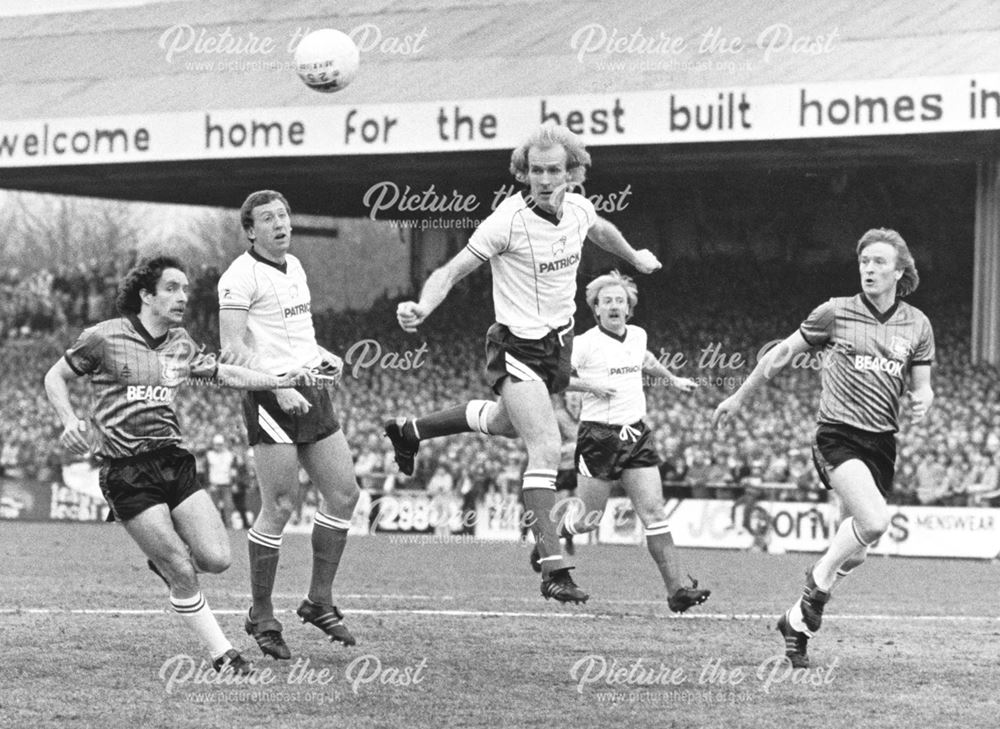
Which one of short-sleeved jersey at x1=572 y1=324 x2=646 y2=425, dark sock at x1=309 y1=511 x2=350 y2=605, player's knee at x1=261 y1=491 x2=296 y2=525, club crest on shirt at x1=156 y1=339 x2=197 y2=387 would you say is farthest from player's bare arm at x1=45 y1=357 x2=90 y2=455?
short-sleeved jersey at x1=572 y1=324 x2=646 y2=425

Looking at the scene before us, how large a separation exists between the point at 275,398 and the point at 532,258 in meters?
1.67

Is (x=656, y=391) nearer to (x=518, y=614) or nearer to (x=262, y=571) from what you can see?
(x=518, y=614)

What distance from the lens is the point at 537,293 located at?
380 inches

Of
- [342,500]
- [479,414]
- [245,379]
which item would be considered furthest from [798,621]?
[245,379]

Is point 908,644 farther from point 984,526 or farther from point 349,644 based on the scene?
point 984,526

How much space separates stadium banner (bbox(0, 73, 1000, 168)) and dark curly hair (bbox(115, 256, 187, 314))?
21.1 meters

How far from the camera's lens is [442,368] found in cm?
3444

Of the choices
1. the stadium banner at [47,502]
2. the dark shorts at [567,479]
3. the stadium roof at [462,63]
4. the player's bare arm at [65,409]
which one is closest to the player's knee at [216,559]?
the player's bare arm at [65,409]

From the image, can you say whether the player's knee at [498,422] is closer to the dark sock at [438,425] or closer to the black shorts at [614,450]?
the dark sock at [438,425]

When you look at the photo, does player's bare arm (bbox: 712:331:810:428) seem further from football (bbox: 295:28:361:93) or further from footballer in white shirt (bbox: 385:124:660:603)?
football (bbox: 295:28:361:93)

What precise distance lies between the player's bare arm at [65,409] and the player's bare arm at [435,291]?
174 cm

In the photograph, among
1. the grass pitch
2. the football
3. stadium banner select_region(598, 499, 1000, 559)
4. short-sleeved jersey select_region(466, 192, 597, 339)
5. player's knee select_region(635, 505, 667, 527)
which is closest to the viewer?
the grass pitch

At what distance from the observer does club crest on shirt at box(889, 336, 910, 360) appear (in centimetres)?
959

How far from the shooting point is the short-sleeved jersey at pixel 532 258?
9453 mm
